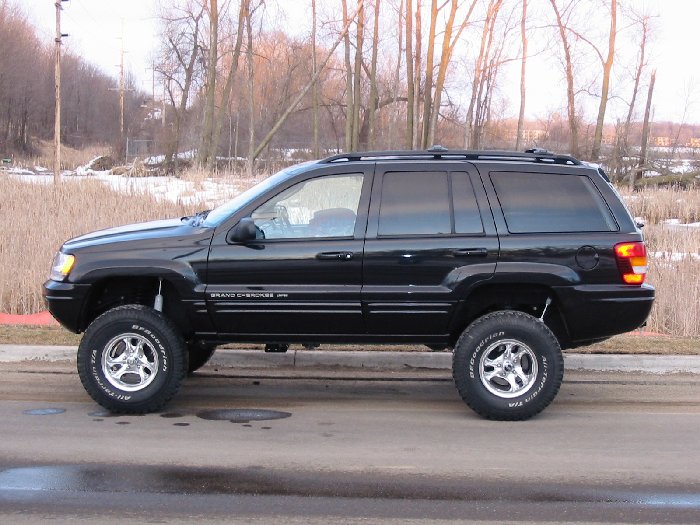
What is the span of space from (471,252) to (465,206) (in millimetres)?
395

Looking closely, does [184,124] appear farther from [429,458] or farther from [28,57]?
[429,458]

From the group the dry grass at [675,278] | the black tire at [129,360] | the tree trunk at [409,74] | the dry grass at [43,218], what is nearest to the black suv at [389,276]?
the black tire at [129,360]

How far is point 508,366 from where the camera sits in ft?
20.9

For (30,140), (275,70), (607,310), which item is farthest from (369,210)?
(30,140)

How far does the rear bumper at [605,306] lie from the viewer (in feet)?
20.7

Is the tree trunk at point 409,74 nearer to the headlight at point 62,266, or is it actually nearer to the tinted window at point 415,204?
the tinted window at point 415,204

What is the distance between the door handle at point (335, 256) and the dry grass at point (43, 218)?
232 inches

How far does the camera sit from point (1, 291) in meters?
10.9

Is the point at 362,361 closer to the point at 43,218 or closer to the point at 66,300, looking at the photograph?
the point at 66,300

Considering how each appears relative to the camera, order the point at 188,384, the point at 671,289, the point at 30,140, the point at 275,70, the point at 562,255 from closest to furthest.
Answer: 1. the point at 562,255
2. the point at 188,384
3. the point at 671,289
4. the point at 275,70
5. the point at 30,140

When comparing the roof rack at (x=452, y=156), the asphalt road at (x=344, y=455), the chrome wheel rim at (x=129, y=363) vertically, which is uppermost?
the roof rack at (x=452, y=156)

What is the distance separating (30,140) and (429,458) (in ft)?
236

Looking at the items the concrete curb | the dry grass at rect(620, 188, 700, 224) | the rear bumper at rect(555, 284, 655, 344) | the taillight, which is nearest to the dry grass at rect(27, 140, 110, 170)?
the dry grass at rect(620, 188, 700, 224)

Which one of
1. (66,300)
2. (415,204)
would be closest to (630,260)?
(415,204)
